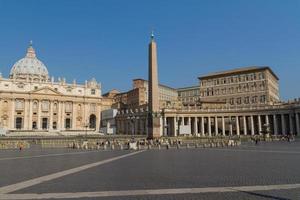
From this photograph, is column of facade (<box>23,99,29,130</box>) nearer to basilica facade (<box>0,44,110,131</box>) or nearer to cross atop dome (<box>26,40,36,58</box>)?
basilica facade (<box>0,44,110,131</box>)

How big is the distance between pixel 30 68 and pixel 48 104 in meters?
24.1

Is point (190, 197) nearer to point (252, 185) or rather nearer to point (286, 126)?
point (252, 185)

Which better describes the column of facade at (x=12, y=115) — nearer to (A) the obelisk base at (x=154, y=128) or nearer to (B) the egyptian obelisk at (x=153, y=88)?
(A) the obelisk base at (x=154, y=128)

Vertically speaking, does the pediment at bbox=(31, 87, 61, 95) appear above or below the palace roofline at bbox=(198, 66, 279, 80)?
below

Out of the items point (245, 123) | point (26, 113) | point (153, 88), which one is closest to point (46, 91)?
point (26, 113)

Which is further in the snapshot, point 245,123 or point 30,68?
point 30,68

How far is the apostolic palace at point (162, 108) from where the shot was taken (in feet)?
234

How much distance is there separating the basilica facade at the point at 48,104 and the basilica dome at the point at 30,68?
0.61 m

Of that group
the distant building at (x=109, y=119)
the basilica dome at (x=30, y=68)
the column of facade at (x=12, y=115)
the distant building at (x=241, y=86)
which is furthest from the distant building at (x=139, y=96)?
the column of facade at (x=12, y=115)

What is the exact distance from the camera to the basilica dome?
335 feet

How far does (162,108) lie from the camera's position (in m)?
75.6

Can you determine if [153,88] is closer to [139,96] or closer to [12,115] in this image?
[12,115]

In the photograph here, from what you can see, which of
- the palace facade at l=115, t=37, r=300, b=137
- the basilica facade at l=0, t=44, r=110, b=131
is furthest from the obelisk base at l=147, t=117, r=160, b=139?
the basilica facade at l=0, t=44, r=110, b=131

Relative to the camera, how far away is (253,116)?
71.7m
